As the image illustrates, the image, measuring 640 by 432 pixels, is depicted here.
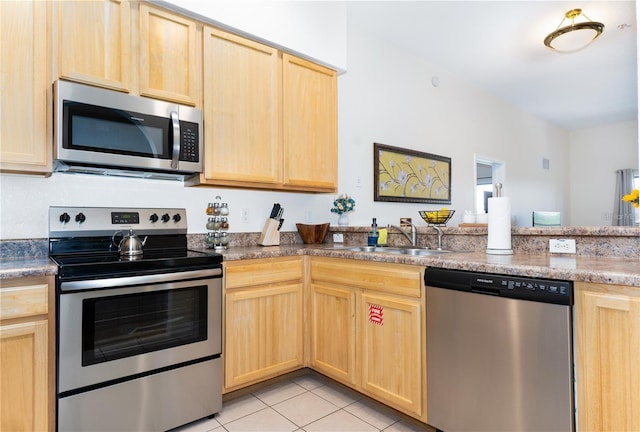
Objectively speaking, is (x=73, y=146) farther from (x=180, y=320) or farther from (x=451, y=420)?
(x=451, y=420)

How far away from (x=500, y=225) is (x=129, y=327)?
1961 mm

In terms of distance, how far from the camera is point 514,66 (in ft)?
14.9

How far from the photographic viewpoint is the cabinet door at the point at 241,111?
231 cm

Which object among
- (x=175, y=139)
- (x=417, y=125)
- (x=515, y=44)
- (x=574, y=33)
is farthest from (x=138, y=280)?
→ (x=515, y=44)

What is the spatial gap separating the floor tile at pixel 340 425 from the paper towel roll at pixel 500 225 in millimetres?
1171

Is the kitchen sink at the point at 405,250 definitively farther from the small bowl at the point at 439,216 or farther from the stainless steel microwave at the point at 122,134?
the stainless steel microwave at the point at 122,134

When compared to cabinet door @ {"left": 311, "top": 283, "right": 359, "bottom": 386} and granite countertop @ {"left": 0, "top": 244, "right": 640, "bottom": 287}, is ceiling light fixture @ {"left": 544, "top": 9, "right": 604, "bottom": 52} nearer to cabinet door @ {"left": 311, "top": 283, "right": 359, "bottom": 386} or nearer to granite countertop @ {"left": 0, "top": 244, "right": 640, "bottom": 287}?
granite countertop @ {"left": 0, "top": 244, "right": 640, "bottom": 287}

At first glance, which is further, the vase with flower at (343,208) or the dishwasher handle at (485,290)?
the vase with flower at (343,208)

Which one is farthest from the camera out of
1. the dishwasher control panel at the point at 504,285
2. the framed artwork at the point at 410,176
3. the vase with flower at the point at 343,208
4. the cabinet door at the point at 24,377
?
the framed artwork at the point at 410,176

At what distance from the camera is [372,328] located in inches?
81.4

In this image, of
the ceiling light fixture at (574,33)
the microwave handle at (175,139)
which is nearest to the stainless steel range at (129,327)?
the microwave handle at (175,139)

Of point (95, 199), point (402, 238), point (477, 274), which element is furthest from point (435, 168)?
point (95, 199)

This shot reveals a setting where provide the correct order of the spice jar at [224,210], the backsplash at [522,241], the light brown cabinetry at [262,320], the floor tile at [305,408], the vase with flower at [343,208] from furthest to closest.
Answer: the vase with flower at [343,208], the spice jar at [224,210], the light brown cabinetry at [262,320], the floor tile at [305,408], the backsplash at [522,241]

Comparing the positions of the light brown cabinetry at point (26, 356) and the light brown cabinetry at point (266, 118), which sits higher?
the light brown cabinetry at point (266, 118)
